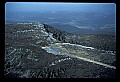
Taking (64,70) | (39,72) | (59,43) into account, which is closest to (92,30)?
(59,43)

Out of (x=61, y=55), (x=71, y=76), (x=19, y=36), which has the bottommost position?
(x=71, y=76)

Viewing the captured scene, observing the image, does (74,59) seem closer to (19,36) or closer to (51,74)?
(51,74)

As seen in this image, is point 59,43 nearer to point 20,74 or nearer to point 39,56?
point 39,56

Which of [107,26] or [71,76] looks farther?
[107,26]
